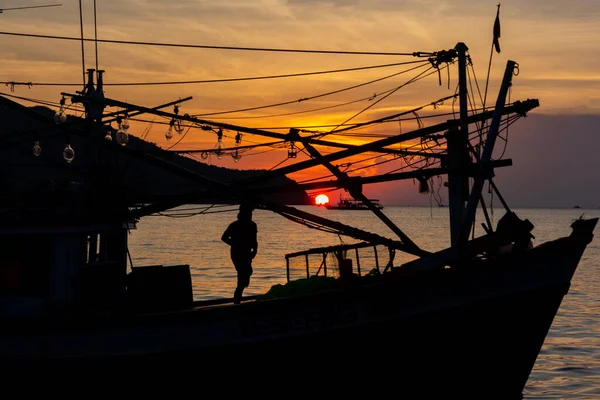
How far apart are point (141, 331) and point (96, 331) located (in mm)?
799

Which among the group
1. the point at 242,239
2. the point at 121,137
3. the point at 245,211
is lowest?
the point at 242,239

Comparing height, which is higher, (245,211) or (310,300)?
(245,211)

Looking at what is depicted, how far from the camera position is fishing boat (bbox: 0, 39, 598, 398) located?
15109 mm

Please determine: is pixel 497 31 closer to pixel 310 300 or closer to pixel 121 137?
pixel 310 300

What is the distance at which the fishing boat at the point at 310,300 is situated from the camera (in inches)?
595

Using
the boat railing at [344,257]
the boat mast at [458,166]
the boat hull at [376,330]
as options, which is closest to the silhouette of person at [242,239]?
the boat railing at [344,257]

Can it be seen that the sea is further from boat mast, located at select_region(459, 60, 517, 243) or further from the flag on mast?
the flag on mast

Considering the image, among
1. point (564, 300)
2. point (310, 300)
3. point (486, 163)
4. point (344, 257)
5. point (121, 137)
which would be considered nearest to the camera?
point (310, 300)

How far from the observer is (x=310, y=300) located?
15172 mm

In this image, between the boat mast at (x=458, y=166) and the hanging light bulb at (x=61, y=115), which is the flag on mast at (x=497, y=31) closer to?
the boat mast at (x=458, y=166)

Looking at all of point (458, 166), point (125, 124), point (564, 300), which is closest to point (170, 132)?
point (125, 124)

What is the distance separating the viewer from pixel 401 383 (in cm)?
1619

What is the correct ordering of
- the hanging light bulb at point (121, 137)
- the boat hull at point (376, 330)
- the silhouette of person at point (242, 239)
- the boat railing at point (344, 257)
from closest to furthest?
the boat hull at point (376, 330)
the silhouette of person at point (242, 239)
the boat railing at point (344, 257)
the hanging light bulb at point (121, 137)

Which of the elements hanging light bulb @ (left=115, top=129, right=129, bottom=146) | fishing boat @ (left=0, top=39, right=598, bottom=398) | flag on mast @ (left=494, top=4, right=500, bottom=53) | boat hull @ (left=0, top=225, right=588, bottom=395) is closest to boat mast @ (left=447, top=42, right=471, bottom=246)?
fishing boat @ (left=0, top=39, right=598, bottom=398)
